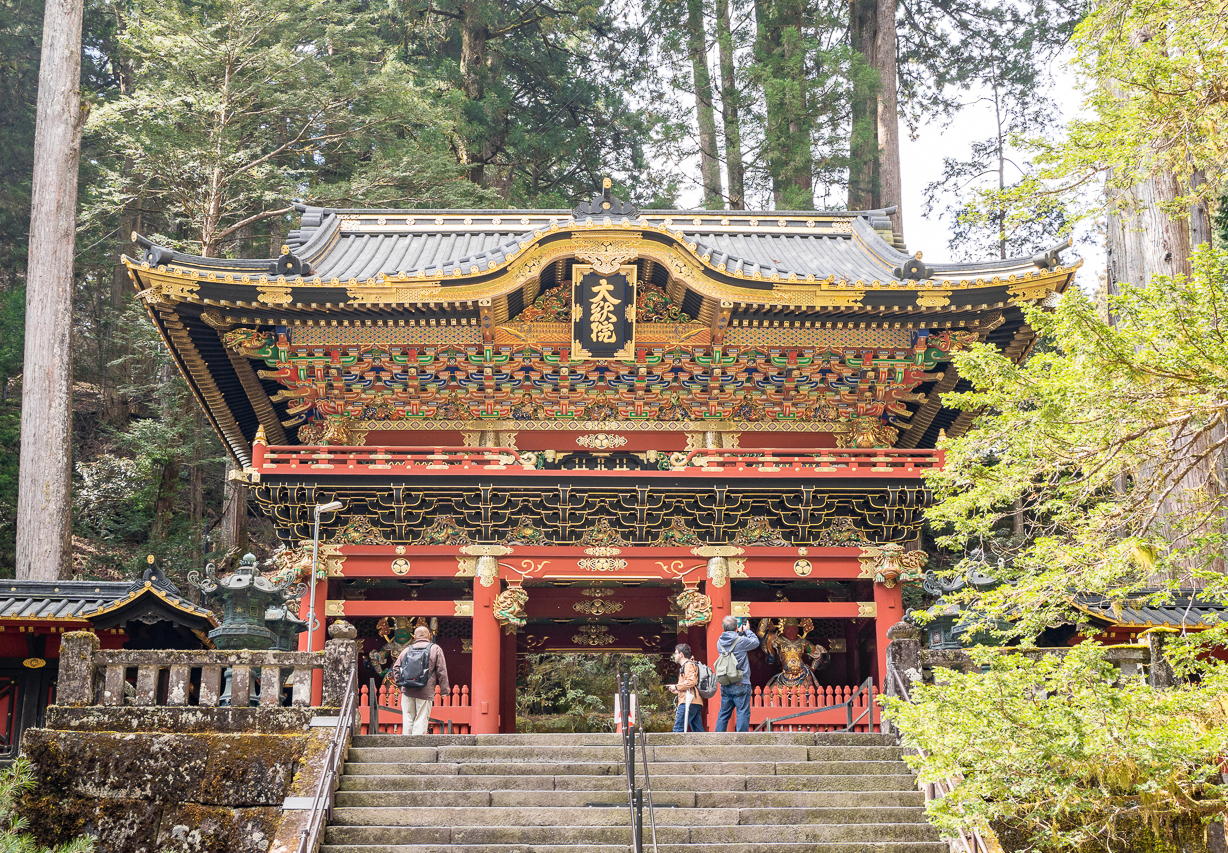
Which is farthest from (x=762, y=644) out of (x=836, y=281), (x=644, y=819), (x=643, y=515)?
(x=644, y=819)

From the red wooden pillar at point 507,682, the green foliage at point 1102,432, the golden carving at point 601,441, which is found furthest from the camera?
the red wooden pillar at point 507,682

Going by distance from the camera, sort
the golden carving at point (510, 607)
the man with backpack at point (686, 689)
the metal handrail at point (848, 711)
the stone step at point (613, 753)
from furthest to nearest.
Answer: the golden carving at point (510, 607)
the metal handrail at point (848, 711)
the man with backpack at point (686, 689)
the stone step at point (613, 753)

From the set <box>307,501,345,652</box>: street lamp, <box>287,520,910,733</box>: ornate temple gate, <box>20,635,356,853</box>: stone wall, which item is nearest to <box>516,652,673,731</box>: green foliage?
<box>287,520,910,733</box>: ornate temple gate

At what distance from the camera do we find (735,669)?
11055 mm

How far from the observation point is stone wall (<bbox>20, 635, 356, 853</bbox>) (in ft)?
28.7

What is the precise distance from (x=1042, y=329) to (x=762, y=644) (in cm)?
801

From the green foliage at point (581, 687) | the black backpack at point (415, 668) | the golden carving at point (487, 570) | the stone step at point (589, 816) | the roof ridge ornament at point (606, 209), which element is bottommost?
the green foliage at point (581, 687)

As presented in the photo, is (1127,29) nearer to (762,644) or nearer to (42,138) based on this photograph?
(762,644)

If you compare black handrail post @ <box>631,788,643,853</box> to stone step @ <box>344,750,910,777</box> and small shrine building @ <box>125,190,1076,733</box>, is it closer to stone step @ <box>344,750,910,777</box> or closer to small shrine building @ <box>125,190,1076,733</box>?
stone step @ <box>344,750,910,777</box>

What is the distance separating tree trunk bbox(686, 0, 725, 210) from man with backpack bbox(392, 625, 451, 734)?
16.6 m

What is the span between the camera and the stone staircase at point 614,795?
27.8ft

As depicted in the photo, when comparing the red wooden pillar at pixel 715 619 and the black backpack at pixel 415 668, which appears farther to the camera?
the red wooden pillar at pixel 715 619

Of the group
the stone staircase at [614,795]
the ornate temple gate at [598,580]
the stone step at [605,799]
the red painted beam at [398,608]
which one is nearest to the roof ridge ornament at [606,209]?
the ornate temple gate at [598,580]

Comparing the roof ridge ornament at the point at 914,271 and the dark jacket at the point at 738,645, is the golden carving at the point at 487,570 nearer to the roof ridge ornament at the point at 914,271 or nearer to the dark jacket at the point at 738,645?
the dark jacket at the point at 738,645
